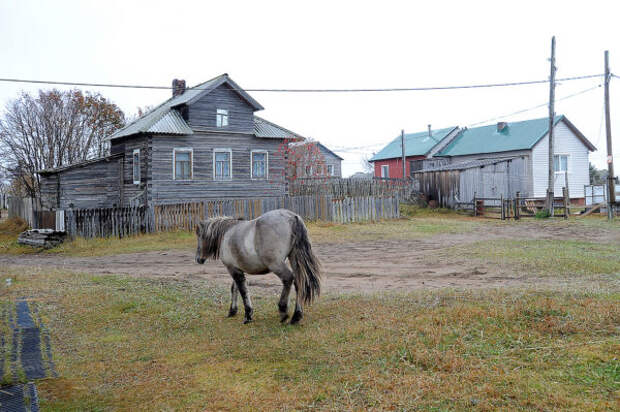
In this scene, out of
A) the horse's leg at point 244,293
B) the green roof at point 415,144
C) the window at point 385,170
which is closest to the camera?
the horse's leg at point 244,293

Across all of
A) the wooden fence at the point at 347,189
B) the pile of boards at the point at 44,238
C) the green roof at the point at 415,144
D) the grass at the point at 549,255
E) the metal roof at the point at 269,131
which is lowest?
the grass at the point at 549,255

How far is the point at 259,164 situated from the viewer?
2988 centimetres

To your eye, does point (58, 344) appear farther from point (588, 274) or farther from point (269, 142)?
point (269, 142)

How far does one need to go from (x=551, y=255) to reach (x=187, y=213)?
15810 millimetres

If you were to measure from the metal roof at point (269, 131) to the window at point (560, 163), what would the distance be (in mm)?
21033

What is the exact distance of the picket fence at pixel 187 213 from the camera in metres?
21.8

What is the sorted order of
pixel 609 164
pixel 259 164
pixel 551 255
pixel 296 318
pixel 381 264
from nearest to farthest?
pixel 296 318 → pixel 551 255 → pixel 381 264 → pixel 609 164 → pixel 259 164

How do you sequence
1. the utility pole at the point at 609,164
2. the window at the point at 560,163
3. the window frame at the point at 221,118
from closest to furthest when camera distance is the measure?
the utility pole at the point at 609,164
the window frame at the point at 221,118
the window at the point at 560,163

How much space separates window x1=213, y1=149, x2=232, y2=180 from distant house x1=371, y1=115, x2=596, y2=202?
16143 millimetres

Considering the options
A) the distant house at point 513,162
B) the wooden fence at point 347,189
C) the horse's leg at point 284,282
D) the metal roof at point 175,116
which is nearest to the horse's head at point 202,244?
the horse's leg at point 284,282

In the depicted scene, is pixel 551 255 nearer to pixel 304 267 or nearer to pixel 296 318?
pixel 304 267

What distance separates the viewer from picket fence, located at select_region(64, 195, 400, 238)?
21.8 metres

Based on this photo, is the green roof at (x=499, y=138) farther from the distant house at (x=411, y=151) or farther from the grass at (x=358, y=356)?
the grass at (x=358, y=356)

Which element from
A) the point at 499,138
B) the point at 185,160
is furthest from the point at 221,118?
the point at 499,138
